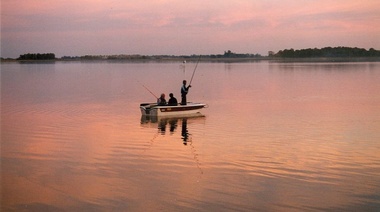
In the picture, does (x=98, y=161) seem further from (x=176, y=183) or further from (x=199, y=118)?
(x=199, y=118)

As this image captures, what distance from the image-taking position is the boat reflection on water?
1584cm

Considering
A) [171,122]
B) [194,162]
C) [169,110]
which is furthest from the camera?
[169,110]

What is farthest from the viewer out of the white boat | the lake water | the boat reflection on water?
the white boat

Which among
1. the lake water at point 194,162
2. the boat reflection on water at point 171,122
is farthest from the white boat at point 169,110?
the lake water at point 194,162

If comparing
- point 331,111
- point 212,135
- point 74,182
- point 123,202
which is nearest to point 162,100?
point 212,135

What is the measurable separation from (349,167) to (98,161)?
5.34m

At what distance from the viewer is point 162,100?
18891 millimetres

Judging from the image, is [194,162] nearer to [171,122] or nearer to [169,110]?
[171,122]

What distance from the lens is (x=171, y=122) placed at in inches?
701

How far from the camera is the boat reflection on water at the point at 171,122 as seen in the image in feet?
52.0

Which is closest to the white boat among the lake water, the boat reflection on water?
the boat reflection on water

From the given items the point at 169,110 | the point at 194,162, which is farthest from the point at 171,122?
the point at 194,162

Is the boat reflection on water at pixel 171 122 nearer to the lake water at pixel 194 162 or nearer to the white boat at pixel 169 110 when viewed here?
the lake water at pixel 194 162

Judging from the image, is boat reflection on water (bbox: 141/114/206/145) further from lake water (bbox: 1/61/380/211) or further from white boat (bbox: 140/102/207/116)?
white boat (bbox: 140/102/207/116)
